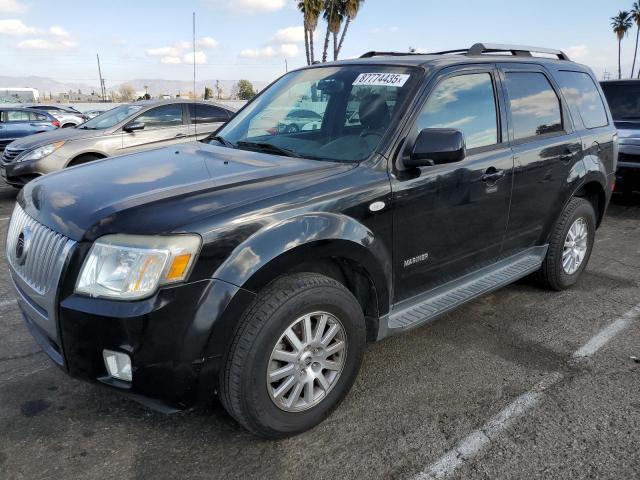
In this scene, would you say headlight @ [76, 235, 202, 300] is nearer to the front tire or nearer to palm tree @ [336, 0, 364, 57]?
the front tire

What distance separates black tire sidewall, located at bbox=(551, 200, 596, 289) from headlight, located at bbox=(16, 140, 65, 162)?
707 cm

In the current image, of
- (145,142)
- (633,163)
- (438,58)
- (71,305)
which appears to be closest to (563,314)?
(438,58)

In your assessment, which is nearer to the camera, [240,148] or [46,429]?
[46,429]

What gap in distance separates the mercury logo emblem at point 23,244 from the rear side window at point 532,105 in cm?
302

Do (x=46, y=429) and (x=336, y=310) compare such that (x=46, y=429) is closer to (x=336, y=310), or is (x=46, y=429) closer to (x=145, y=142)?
(x=336, y=310)

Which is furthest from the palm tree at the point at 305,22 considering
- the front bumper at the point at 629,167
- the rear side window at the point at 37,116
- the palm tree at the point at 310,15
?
the front bumper at the point at 629,167

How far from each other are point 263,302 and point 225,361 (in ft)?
0.98

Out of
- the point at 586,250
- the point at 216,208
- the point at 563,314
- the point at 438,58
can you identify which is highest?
the point at 438,58

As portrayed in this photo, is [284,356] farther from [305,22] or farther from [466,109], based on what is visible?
A: [305,22]

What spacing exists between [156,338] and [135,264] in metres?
0.31

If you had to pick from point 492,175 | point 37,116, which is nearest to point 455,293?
point 492,175

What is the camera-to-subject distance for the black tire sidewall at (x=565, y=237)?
165 inches

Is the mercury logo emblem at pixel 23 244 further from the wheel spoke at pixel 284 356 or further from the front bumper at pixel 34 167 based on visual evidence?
the front bumper at pixel 34 167

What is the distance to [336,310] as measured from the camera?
257 cm
